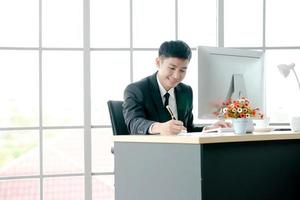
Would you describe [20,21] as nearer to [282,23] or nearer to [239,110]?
[282,23]

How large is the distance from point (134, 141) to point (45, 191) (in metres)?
2.33

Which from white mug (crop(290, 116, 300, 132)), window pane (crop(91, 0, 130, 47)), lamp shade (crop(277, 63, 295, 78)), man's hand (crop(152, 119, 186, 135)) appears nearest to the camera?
man's hand (crop(152, 119, 186, 135))

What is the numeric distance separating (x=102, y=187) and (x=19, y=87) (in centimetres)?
116

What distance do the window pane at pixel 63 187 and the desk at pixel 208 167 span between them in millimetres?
2091

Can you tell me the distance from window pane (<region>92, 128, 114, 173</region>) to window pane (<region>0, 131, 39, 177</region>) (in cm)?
50

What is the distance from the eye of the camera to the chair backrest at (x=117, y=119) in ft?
10.5

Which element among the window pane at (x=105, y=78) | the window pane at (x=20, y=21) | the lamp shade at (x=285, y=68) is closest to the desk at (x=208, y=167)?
the lamp shade at (x=285, y=68)

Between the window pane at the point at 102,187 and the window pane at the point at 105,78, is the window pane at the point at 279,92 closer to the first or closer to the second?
the window pane at the point at 105,78

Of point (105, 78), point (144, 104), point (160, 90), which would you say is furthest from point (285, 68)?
point (105, 78)

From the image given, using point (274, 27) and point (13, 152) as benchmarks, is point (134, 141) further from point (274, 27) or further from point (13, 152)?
point (274, 27)

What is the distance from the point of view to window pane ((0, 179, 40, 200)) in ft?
14.7

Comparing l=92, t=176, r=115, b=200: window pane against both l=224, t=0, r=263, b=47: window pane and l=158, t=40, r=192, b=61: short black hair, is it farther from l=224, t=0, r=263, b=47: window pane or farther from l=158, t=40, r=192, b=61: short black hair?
l=158, t=40, r=192, b=61: short black hair

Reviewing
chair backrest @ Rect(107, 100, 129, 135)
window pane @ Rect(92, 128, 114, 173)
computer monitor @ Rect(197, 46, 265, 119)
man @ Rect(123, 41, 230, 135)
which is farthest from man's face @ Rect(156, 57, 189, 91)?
window pane @ Rect(92, 128, 114, 173)

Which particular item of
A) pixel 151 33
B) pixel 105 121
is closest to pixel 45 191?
pixel 105 121
